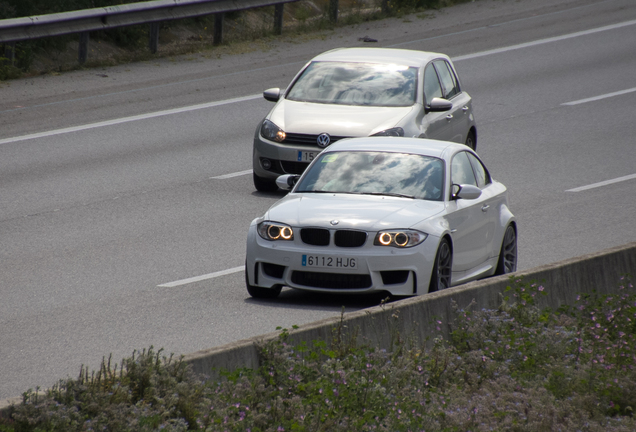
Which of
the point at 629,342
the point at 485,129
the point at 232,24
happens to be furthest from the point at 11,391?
the point at 232,24

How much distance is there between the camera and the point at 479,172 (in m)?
11.1

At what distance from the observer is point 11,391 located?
706 cm

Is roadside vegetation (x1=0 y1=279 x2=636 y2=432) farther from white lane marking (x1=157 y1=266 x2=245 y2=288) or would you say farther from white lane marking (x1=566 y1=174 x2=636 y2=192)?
Answer: white lane marking (x1=566 y1=174 x2=636 y2=192)

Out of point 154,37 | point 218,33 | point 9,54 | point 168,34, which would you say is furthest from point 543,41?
point 9,54

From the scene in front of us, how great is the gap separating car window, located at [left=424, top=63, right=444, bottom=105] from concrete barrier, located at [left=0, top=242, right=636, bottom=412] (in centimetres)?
612

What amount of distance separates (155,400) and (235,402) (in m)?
0.44

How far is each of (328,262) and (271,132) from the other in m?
5.35

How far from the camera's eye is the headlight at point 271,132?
14078 mm

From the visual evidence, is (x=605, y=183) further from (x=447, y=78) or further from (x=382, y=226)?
(x=382, y=226)

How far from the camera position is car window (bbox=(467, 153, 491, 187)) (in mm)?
10969

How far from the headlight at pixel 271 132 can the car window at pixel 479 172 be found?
3613 millimetres

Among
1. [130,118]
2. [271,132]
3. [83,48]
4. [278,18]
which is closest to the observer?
[271,132]

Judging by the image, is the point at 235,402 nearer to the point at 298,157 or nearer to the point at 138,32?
the point at 298,157

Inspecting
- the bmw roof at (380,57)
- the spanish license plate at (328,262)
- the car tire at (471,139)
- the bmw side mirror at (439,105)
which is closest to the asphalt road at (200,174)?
the car tire at (471,139)
